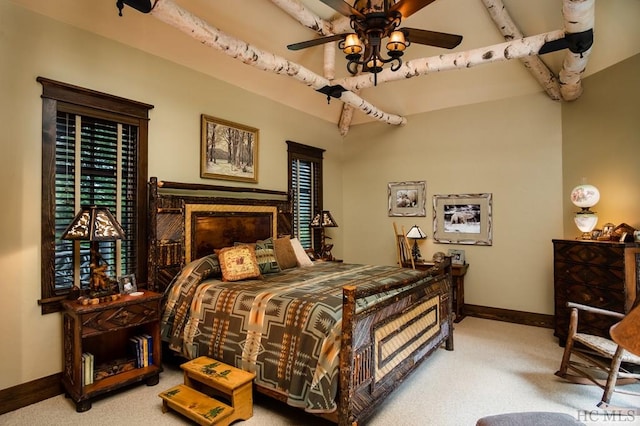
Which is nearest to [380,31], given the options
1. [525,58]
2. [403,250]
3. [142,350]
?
[525,58]

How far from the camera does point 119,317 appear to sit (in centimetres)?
287

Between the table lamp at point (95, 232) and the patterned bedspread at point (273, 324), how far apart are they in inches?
27.7

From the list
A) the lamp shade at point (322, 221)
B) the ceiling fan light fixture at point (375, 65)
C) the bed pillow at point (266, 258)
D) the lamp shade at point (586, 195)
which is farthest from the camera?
the lamp shade at point (322, 221)

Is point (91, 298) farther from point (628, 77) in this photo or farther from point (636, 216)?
point (628, 77)

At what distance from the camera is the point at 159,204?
3.60 meters

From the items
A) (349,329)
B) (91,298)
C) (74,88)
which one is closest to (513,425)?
(349,329)

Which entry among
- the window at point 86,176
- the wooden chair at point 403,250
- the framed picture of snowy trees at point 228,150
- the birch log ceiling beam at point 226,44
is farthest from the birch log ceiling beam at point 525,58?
the window at point 86,176

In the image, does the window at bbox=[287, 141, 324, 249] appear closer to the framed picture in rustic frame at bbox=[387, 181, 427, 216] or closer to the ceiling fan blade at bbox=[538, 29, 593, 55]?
the framed picture in rustic frame at bbox=[387, 181, 427, 216]

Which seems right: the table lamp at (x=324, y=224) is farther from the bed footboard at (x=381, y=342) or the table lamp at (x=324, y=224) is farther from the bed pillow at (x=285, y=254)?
the bed footboard at (x=381, y=342)

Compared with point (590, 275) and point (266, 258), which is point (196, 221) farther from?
point (590, 275)

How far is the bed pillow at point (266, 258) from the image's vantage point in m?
3.78

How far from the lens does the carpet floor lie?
2553 millimetres

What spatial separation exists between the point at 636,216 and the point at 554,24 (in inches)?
90.6

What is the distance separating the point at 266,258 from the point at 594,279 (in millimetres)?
3530
